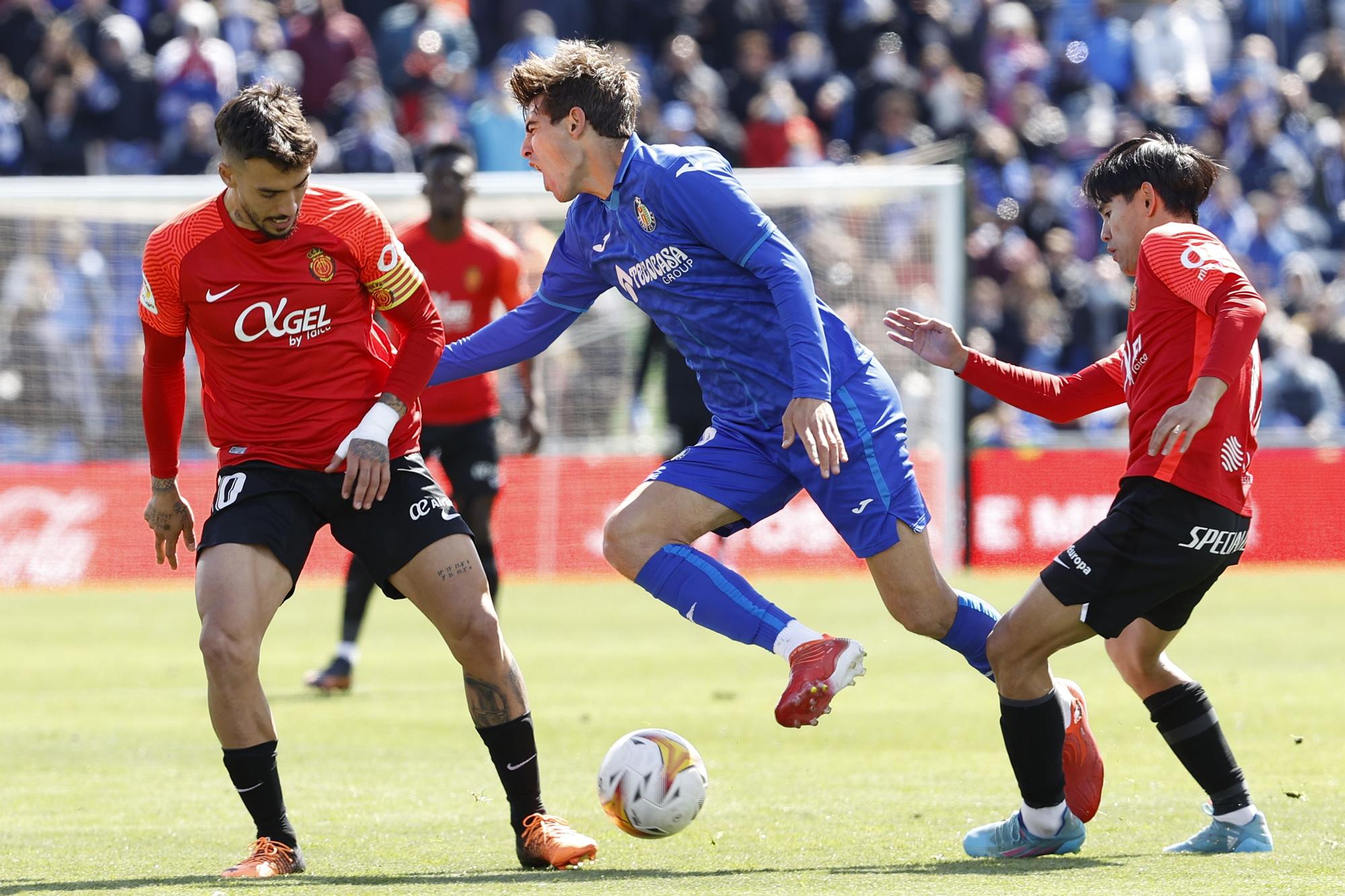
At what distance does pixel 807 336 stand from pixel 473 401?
5159 millimetres

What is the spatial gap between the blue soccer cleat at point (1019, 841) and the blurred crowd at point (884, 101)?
11.3 m

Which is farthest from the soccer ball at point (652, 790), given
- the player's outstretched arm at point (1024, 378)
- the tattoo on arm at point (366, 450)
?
the player's outstretched arm at point (1024, 378)

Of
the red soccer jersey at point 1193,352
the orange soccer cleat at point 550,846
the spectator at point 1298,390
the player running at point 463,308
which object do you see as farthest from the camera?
the spectator at point 1298,390

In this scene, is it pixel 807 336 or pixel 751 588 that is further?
pixel 751 588

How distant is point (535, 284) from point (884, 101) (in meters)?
7.05

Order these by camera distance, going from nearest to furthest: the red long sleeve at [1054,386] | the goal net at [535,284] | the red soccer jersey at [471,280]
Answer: the red long sleeve at [1054,386], the red soccer jersey at [471,280], the goal net at [535,284]

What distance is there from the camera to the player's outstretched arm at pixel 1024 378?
586cm

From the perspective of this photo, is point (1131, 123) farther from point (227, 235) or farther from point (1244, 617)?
point (227, 235)

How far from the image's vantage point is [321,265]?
5516 millimetres

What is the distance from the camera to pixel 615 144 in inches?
220

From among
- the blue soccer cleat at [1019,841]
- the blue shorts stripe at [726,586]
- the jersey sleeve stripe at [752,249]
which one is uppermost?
the jersey sleeve stripe at [752,249]

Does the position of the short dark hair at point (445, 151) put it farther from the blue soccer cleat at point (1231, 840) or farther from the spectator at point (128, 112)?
the spectator at point (128, 112)

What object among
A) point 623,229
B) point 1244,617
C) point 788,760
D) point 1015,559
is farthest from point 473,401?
point 1015,559

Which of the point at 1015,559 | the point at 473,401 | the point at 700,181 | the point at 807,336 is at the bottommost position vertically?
the point at 1015,559
